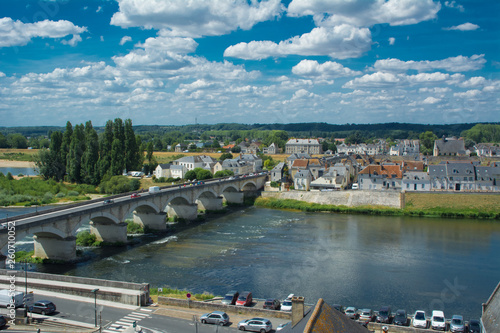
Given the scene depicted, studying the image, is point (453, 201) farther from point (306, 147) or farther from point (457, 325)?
point (306, 147)

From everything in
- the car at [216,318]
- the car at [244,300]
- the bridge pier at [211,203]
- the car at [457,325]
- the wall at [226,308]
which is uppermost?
the car at [216,318]

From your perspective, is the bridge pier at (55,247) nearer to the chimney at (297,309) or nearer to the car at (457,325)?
the chimney at (297,309)

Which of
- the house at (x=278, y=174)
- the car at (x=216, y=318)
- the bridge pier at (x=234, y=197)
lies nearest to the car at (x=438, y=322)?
the car at (x=216, y=318)

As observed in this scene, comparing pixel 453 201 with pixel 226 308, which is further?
pixel 453 201

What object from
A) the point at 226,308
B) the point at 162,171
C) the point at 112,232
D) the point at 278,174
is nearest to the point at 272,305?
the point at 226,308

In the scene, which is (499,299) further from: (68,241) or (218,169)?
(218,169)

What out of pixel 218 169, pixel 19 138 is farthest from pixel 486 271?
pixel 19 138

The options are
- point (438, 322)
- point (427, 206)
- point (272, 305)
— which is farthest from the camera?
point (427, 206)

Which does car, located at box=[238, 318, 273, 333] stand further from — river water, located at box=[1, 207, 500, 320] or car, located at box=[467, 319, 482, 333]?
car, located at box=[467, 319, 482, 333]
